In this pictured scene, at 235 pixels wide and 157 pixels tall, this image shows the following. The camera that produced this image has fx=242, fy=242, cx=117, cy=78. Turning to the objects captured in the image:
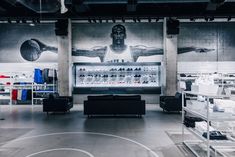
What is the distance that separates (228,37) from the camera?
43.1ft

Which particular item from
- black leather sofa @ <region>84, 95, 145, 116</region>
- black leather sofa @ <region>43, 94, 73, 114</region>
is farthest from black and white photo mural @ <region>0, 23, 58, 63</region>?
black leather sofa @ <region>84, 95, 145, 116</region>

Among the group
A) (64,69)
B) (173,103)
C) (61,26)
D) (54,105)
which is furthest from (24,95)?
(173,103)

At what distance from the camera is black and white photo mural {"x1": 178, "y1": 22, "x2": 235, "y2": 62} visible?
43.1 feet

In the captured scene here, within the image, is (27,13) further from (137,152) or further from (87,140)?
(137,152)

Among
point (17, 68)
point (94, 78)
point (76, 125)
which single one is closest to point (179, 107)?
point (76, 125)

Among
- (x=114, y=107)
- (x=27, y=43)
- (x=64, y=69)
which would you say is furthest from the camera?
(x=27, y=43)

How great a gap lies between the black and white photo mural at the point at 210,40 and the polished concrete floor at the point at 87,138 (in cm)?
639

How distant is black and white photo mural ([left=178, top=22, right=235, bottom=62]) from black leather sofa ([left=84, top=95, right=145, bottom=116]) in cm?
568

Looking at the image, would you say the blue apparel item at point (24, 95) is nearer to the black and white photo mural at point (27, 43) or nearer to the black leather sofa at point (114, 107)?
the black and white photo mural at point (27, 43)

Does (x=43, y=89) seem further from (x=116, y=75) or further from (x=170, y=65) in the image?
(x=170, y=65)

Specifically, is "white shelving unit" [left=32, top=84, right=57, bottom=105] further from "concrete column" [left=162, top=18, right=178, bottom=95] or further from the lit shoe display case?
"concrete column" [left=162, top=18, right=178, bottom=95]

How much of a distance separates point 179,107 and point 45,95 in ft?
23.3

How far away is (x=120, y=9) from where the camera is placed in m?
8.82

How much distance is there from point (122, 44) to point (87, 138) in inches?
333
